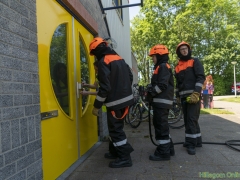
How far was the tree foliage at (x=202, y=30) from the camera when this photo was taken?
76.3 feet

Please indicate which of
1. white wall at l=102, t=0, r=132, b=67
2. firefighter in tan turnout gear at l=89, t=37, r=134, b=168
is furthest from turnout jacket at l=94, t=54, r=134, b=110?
white wall at l=102, t=0, r=132, b=67

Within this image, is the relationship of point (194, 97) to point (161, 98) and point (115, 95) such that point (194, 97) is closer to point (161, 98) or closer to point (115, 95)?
point (161, 98)

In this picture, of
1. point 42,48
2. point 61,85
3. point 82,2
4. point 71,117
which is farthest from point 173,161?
point 82,2

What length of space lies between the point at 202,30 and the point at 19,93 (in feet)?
86.1

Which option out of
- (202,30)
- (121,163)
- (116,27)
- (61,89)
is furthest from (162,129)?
(202,30)

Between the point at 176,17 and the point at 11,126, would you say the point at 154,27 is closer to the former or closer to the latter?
the point at 176,17

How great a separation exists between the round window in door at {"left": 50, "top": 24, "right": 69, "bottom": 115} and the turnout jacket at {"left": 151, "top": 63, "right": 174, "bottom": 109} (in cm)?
141

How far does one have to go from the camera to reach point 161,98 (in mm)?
3525

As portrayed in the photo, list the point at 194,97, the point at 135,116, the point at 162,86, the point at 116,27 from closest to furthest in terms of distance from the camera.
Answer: the point at 162,86, the point at 194,97, the point at 135,116, the point at 116,27

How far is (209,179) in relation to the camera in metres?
2.82

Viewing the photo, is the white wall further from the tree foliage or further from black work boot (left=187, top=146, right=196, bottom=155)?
the tree foliage

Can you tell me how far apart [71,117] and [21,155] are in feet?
4.33

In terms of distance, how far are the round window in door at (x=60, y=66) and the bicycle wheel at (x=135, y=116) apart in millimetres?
3614

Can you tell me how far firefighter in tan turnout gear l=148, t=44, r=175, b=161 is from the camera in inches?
138
